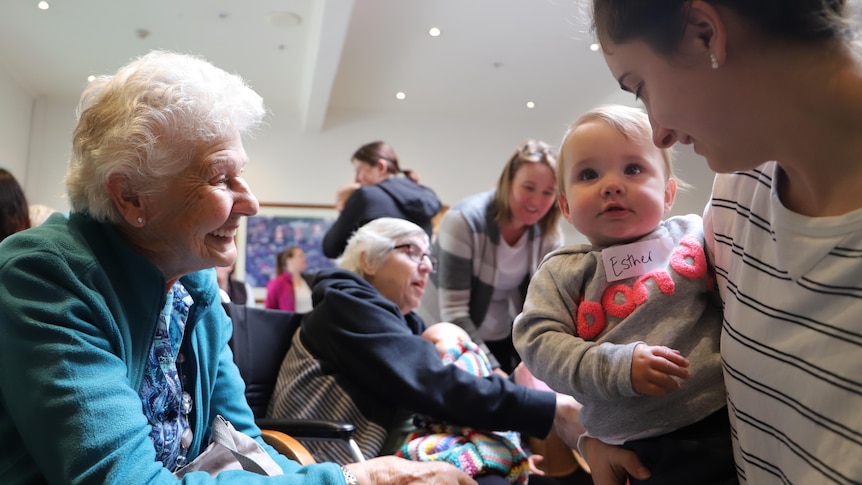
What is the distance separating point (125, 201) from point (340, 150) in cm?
693

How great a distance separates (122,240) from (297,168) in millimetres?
6886

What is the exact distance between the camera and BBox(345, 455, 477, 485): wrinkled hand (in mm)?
1313

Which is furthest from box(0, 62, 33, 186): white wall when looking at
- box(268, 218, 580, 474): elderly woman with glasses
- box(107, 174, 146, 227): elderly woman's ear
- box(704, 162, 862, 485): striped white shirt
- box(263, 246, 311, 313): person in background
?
box(704, 162, 862, 485): striped white shirt

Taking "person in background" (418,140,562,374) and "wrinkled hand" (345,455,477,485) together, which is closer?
"wrinkled hand" (345,455,477,485)

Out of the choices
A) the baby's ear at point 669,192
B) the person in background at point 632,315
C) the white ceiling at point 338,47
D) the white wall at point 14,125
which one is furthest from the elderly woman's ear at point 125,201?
the white wall at point 14,125

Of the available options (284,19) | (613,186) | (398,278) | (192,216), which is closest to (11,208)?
(398,278)

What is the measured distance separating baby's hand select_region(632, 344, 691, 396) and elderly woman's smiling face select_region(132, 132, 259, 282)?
821 millimetres

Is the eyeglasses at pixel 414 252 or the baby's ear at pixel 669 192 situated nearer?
the baby's ear at pixel 669 192

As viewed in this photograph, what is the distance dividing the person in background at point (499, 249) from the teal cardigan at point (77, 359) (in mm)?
1852

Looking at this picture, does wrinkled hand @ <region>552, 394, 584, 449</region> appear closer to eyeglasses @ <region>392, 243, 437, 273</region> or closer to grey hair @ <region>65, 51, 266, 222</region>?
eyeglasses @ <region>392, 243, 437, 273</region>

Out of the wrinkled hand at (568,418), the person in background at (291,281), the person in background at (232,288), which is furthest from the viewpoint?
the person in background at (291,281)

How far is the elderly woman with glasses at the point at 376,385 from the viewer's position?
6.40 ft

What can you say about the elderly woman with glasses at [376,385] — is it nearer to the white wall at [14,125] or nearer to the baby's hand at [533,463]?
the baby's hand at [533,463]

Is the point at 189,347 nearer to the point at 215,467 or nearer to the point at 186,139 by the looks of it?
the point at 215,467
